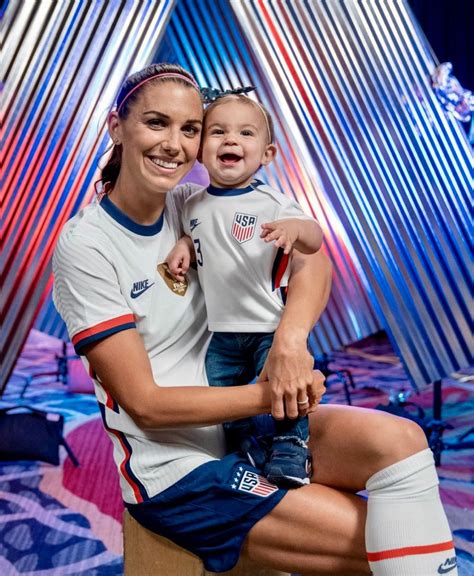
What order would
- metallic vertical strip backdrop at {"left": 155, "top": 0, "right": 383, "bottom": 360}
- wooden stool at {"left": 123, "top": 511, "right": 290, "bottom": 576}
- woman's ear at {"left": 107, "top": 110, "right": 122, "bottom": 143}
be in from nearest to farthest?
1. wooden stool at {"left": 123, "top": 511, "right": 290, "bottom": 576}
2. woman's ear at {"left": 107, "top": 110, "right": 122, "bottom": 143}
3. metallic vertical strip backdrop at {"left": 155, "top": 0, "right": 383, "bottom": 360}


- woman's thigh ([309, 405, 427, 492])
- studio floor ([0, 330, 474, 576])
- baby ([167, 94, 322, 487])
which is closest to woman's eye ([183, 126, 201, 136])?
baby ([167, 94, 322, 487])

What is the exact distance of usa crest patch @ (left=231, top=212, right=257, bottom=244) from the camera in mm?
1560

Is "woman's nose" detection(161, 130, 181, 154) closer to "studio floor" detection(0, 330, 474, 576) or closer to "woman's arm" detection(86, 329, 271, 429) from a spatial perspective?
"woman's arm" detection(86, 329, 271, 429)

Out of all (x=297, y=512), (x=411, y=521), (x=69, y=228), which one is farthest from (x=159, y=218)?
(x=411, y=521)

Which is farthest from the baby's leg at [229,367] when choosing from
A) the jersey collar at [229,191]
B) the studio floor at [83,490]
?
the studio floor at [83,490]

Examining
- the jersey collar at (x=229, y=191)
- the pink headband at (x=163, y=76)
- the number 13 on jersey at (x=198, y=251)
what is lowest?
the number 13 on jersey at (x=198, y=251)

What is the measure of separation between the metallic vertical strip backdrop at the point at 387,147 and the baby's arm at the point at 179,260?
79.8 inches

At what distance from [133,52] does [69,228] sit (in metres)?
2.12

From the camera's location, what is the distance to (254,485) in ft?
4.34

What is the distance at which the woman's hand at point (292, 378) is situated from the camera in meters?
1.28

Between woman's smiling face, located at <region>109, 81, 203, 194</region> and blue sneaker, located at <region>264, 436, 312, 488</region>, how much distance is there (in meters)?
0.54

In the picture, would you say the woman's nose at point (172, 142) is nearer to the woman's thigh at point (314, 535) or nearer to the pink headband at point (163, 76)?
the pink headband at point (163, 76)

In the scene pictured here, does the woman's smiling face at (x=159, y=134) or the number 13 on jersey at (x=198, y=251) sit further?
the number 13 on jersey at (x=198, y=251)

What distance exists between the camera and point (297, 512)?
1.29 m
